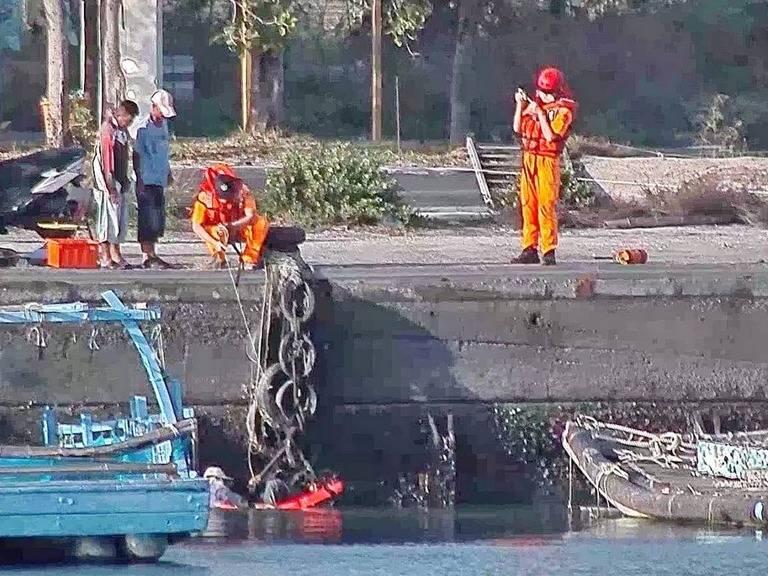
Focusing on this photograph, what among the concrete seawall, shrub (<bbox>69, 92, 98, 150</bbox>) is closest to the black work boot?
the concrete seawall

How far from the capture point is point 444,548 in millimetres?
12047

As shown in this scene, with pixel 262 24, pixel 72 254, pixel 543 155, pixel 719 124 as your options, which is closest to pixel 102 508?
pixel 72 254

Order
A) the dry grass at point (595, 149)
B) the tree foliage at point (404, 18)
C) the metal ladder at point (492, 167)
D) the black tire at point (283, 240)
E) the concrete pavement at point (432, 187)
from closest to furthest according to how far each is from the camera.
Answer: the black tire at point (283, 240)
the concrete pavement at point (432, 187)
the metal ladder at point (492, 167)
the dry grass at point (595, 149)
the tree foliage at point (404, 18)

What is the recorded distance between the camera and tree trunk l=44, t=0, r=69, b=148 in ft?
88.4

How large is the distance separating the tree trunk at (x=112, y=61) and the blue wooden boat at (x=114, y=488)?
10173 millimetres

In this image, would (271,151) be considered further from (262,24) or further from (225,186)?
(225,186)

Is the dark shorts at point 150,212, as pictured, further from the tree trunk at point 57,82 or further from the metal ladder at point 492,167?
the tree trunk at point 57,82

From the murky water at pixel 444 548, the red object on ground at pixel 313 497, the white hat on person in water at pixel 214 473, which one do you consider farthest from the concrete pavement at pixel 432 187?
the murky water at pixel 444 548

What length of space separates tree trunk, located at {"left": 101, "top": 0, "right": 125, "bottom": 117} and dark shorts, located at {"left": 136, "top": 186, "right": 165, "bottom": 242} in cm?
673

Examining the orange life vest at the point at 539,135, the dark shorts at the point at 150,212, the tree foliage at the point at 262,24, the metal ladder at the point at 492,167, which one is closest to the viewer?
the orange life vest at the point at 539,135

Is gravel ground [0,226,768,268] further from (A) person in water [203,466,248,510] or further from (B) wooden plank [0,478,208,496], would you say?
(B) wooden plank [0,478,208,496]

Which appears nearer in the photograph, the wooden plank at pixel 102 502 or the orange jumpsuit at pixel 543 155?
the wooden plank at pixel 102 502

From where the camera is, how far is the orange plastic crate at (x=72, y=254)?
14750 mm

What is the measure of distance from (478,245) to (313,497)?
5944 millimetres
